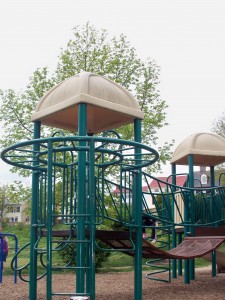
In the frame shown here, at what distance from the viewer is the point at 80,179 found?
487 cm

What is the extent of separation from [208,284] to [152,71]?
9.77 metres

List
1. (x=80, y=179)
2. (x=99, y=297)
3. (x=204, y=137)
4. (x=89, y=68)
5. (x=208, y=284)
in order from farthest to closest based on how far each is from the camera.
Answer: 1. (x=89, y=68)
2. (x=204, y=137)
3. (x=208, y=284)
4. (x=99, y=297)
5. (x=80, y=179)

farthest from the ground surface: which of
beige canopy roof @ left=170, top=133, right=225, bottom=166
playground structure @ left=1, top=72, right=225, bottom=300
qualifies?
beige canopy roof @ left=170, top=133, right=225, bottom=166

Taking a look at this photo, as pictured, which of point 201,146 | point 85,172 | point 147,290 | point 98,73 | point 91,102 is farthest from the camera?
point 98,73

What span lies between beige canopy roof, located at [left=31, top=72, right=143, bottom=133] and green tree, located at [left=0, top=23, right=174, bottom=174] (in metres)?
8.19

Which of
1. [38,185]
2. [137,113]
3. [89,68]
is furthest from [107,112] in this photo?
[89,68]

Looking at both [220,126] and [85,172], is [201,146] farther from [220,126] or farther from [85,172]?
[220,126]

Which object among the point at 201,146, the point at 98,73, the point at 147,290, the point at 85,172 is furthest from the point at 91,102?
the point at 98,73

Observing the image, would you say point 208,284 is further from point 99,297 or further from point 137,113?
point 137,113

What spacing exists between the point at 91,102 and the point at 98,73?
10.5 m

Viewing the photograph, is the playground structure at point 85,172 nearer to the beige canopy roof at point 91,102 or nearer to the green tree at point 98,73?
the beige canopy roof at point 91,102

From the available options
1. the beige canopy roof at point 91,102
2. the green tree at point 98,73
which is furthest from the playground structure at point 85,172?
the green tree at point 98,73

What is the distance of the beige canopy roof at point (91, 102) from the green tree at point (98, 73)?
8187mm

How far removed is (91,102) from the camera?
5289 mm
